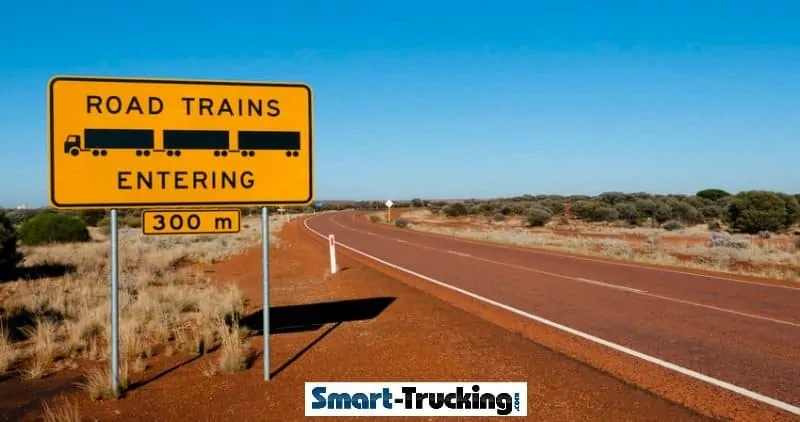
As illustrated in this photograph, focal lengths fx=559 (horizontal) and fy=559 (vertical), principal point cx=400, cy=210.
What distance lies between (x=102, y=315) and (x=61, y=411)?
5155 millimetres

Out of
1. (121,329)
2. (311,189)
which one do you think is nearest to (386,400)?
(311,189)

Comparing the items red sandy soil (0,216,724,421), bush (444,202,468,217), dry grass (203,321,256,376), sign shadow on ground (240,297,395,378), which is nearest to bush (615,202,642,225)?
bush (444,202,468,217)

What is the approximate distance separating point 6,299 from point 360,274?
8.30 meters

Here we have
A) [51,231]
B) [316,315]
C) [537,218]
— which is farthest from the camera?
[537,218]

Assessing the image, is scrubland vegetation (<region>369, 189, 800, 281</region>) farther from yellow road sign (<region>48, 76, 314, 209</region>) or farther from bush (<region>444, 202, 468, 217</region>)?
yellow road sign (<region>48, 76, 314, 209</region>)

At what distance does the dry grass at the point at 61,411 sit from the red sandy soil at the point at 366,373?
0.11 m

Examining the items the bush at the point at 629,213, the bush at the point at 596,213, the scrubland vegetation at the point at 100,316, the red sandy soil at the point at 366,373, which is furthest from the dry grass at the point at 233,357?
the bush at the point at 596,213

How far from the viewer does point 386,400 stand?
544 centimetres

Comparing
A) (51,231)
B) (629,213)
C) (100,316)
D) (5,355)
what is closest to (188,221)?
(5,355)

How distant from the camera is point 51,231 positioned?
92.6ft

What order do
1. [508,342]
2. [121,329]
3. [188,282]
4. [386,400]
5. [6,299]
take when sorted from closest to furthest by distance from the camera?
[386,400], [508,342], [121,329], [6,299], [188,282]

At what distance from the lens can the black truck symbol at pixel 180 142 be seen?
559cm

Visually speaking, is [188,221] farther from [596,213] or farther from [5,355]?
[596,213]

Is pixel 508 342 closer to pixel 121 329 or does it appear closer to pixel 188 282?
pixel 121 329
